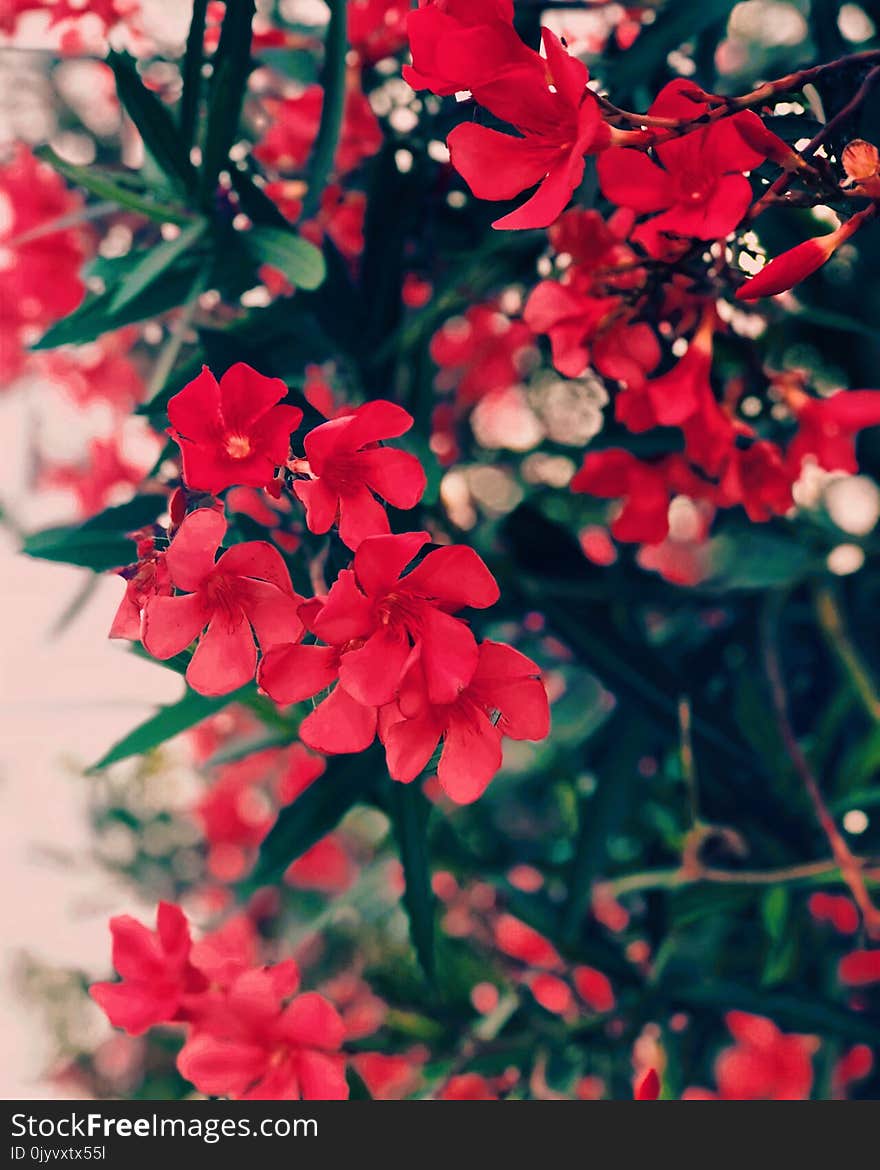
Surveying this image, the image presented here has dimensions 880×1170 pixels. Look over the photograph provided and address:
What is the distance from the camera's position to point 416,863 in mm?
797

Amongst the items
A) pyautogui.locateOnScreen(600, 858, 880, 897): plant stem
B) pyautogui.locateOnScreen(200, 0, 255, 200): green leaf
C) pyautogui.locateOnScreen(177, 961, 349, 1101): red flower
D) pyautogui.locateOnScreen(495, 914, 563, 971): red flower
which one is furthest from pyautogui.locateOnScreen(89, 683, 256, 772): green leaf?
pyautogui.locateOnScreen(495, 914, 563, 971): red flower

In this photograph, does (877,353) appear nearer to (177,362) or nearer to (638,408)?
(638,408)

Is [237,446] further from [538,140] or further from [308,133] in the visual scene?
[308,133]

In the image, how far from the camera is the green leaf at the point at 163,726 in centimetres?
83

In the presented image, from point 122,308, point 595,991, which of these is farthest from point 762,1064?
point 122,308

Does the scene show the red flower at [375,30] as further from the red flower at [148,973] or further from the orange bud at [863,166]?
the red flower at [148,973]

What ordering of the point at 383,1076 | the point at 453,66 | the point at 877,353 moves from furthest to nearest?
the point at 383,1076 → the point at 877,353 → the point at 453,66

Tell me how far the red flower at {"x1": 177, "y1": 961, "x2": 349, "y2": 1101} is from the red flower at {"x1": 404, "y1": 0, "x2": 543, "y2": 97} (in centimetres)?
61

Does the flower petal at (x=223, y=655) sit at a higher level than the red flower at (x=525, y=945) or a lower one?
higher

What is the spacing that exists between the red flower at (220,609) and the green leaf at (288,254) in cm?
27

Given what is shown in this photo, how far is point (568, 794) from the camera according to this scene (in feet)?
4.18

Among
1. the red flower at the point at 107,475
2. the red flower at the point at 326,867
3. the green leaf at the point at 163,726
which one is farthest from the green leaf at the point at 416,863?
the red flower at the point at 326,867
